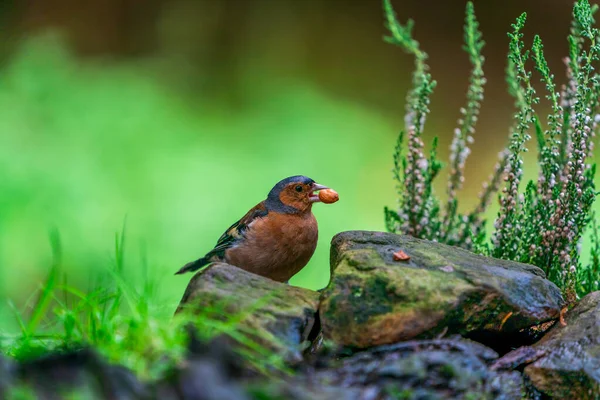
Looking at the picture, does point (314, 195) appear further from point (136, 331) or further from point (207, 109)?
point (207, 109)

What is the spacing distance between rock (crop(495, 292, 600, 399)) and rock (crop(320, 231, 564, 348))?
0.28 ft

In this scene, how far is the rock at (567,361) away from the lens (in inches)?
85.8

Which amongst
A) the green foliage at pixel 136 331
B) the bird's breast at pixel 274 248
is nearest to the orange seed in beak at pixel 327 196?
the bird's breast at pixel 274 248

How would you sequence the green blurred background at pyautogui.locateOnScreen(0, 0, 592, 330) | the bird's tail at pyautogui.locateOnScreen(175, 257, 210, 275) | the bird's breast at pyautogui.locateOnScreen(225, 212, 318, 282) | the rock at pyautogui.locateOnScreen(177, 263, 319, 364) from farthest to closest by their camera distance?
the green blurred background at pyautogui.locateOnScreen(0, 0, 592, 330) → the bird's breast at pyautogui.locateOnScreen(225, 212, 318, 282) → the bird's tail at pyautogui.locateOnScreen(175, 257, 210, 275) → the rock at pyautogui.locateOnScreen(177, 263, 319, 364)

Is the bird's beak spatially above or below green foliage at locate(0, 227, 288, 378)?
above

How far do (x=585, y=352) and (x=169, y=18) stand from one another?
4435 millimetres

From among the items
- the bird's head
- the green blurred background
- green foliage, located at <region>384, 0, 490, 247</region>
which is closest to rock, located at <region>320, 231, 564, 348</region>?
the bird's head

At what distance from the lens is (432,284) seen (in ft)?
7.47

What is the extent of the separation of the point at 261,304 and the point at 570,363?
3.14 ft

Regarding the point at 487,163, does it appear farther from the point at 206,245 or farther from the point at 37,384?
the point at 37,384

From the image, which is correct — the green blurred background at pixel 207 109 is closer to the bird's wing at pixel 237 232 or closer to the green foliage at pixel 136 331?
the bird's wing at pixel 237 232

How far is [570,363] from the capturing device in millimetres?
2219

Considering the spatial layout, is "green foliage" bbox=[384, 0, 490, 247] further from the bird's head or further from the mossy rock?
the mossy rock

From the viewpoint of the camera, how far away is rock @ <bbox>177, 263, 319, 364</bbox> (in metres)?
2.13
